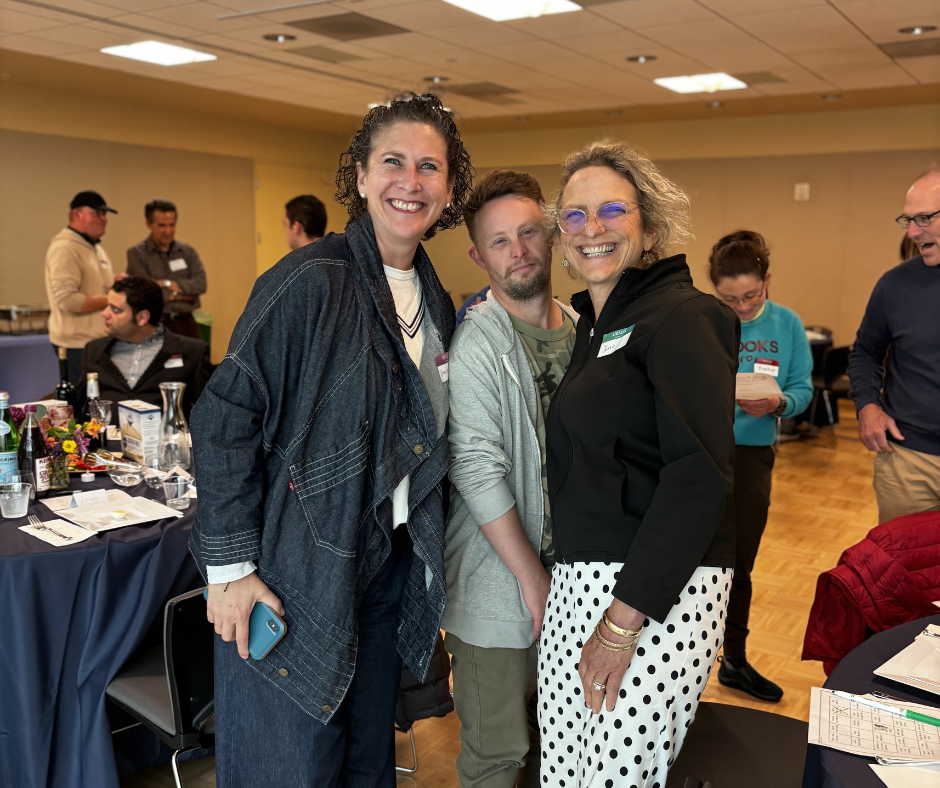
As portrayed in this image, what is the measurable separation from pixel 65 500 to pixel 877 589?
2.34 m

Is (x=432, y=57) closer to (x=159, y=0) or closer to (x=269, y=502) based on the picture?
(x=159, y=0)

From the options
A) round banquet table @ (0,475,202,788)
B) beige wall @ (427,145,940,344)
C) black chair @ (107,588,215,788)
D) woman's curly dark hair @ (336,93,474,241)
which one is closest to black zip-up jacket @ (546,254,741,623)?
woman's curly dark hair @ (336,93,474,241)

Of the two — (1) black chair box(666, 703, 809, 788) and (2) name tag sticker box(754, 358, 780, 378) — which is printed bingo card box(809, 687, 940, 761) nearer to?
(1) black chair box(666, 703, 809, 788)

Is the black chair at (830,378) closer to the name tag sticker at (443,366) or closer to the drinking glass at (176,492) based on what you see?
the drinking glass at (176,492)

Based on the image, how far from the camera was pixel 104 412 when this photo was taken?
3.24 metres

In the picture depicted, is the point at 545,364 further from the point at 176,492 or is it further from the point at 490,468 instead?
the point at 176,492

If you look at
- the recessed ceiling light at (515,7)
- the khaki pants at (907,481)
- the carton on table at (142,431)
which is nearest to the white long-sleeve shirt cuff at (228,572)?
the carton on table at (142,431)

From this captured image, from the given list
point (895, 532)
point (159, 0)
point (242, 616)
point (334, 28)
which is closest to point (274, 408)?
point (242, 616)

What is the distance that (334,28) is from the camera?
19.3 feet

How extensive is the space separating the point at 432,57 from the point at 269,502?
6014 mm

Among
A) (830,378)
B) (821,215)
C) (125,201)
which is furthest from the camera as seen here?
(821,215)

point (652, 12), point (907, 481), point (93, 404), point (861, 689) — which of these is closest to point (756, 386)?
point (907, 481)

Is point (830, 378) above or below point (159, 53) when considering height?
below

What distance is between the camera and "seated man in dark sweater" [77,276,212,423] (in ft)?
11.6
